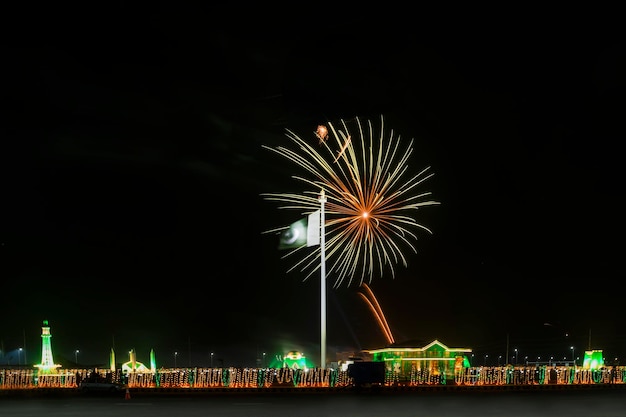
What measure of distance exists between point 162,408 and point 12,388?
1387 cm

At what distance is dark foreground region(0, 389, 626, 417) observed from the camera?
21781 millimetres

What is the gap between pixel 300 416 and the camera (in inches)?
806

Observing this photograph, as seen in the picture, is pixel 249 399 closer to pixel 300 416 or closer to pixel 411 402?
pixel 411 402

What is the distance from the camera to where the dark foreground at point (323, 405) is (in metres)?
21.8

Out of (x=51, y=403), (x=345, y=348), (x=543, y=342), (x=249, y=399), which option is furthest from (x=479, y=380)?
(x=543, y=342)

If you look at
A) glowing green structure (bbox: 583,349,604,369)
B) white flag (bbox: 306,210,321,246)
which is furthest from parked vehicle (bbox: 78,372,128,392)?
glowing green structure (bbox: 583,349,604,369)

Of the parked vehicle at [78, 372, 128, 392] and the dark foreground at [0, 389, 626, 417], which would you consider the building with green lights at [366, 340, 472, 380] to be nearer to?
the dark foreground at [0, 389, 626, 417]

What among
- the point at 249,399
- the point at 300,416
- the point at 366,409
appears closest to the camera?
the point at 300,416

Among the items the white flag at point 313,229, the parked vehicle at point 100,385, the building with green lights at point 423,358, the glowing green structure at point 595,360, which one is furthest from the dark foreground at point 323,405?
the glowing green structure at point 595,360

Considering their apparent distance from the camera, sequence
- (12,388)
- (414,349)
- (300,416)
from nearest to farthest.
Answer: (300,416) < (12,388) < (414,349)

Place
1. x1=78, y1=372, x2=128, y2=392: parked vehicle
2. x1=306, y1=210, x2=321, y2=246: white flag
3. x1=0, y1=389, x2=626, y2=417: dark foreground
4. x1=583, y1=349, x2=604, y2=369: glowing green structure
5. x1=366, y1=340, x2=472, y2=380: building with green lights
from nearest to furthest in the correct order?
x1=0, y1=389, x2=626, y2=417: dark foreground < x1=78, y1=372, x2=128, y2=392: parked vehicle < x1=306, y1=210, x2=321, y2=246: white flag < x1=366, y1=340, x2=472, y2=380: building with green lights < x1=583, y1=349, x2=604, y2=369: glowing green structure

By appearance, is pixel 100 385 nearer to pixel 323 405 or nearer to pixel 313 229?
pixel 313 229

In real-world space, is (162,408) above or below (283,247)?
below

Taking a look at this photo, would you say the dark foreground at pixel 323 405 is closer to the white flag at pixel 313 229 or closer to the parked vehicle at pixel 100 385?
the parked vehicle at pixel 100 385
